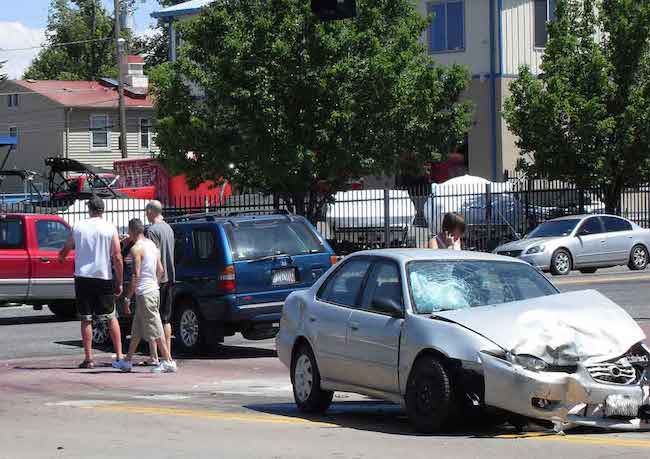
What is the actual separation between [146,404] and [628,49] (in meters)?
26.8

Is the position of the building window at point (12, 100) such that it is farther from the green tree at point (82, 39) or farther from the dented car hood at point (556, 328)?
the dented car hood at point (556, 328)

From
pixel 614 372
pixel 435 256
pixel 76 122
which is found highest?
pixel 76 122

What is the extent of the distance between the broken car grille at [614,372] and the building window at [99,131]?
61722mm

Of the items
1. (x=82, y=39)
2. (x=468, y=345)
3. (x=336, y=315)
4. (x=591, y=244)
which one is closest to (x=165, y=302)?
(x=336, y=315)

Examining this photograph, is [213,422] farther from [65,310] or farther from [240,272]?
[65,310]

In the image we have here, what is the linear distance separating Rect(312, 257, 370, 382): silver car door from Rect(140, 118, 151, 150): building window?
60.0 meters

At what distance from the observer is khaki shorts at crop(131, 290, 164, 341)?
14211 mm

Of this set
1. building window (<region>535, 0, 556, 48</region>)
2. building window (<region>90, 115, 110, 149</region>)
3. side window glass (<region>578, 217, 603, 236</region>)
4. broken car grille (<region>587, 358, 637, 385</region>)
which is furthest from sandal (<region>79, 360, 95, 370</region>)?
building window (<region>90, 115, 110, 149</region>)

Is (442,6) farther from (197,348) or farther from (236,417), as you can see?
(236,417)

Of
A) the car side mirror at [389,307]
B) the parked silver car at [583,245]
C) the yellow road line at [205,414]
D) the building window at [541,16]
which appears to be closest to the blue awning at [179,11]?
the building window at [541,16]

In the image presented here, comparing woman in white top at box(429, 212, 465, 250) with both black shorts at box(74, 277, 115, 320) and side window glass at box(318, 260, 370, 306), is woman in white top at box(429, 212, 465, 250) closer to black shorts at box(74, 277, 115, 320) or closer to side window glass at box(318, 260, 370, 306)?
side window glass at box(318, 260, 370, 306)

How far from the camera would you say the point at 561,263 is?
1166 inches

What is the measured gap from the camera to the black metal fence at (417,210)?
34.8 m

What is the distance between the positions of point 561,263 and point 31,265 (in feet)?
44.0
